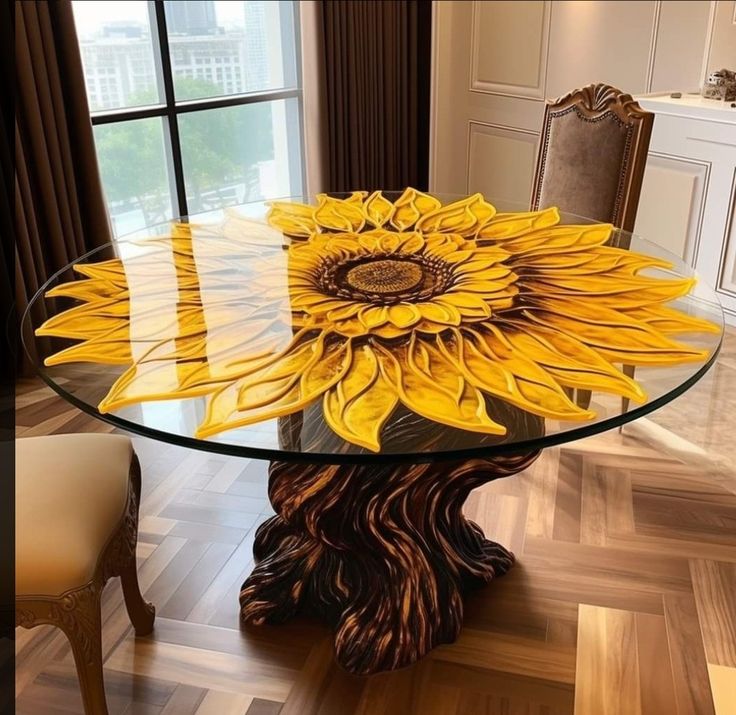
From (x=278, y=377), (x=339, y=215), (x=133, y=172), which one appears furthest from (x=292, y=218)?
(x=133, y=172)

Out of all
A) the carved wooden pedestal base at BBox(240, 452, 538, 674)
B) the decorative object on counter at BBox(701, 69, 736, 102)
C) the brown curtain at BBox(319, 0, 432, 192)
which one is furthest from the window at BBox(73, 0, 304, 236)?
the carved wooden pedestal base at BBox(240, 452, 538, 674)

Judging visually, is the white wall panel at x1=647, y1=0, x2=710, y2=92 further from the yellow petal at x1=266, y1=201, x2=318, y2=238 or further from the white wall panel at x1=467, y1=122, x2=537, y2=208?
the yellow petal at x1=266, y1=201, x2=318, y2=238

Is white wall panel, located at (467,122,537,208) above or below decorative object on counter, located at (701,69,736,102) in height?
below

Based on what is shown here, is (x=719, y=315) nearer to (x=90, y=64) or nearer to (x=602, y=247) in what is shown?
(x=602, y=247)

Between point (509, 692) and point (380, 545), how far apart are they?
1.18ft

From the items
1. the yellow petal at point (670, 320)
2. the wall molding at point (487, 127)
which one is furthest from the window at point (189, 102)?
the yellow petal at point (670, 320)

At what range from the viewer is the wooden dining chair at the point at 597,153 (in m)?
2.20

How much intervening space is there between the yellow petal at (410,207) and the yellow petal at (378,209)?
2 centimetres

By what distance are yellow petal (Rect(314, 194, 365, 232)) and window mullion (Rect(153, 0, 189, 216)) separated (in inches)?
54.6

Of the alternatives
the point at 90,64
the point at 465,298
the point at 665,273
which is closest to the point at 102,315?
the point at 465,298

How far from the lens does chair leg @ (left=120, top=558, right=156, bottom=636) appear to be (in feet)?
5.18

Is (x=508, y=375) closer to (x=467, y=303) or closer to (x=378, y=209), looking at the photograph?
(x=467, y=303)

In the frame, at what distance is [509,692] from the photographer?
1.51 metres

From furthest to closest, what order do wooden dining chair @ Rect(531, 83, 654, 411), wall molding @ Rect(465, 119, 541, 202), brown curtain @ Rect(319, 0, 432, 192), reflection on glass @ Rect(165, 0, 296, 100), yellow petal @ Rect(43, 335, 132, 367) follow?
wall molding @ Rect(465, 119, 541, 202) < brown curtain @ Rect(319, 0, 432, 192) < reflection on glass @ Rect(165, 0, 296, 100) < wooden dining chair @ Rect(531, 83, 654, 411) < yellow petal @ Rect(43, 335, 132, 367)
